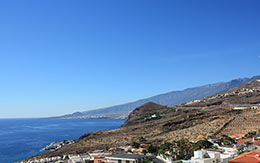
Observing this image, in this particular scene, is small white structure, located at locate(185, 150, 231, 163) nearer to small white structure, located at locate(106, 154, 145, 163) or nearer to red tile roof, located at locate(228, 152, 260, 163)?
red tile roof, located at locate(228, 152, 260, 163)

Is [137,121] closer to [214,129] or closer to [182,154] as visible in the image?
[214,129]

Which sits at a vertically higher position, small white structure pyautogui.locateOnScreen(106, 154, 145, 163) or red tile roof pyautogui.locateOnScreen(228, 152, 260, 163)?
red tile roof pyautogui.locateOnScreen(228, 152, 260, 163)

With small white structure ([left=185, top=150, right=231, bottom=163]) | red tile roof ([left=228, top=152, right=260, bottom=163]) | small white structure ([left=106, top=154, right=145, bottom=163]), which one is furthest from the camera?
small white structure ([left=106, top=154, right=145, bottom=163])

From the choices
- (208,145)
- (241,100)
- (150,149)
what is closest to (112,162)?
(150,149)

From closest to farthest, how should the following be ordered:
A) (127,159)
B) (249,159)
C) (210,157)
A: (249,159), (210,157), (127,159)

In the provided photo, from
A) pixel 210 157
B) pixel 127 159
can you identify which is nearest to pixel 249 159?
pixel 210 157

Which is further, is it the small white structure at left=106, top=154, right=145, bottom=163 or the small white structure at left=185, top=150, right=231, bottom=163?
the small white structure at left=106, top=154, right=145, bottom=163

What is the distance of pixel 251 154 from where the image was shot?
2220cm

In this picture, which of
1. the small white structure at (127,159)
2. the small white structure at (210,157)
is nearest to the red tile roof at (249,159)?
the small white structure at (210,157)

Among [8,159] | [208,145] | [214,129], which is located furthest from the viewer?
[8,159]

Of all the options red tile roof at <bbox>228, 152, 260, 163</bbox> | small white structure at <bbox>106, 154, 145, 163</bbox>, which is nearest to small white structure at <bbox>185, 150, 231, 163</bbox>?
red tile roof at <bbox>228, 152, 260, 163</bbox>

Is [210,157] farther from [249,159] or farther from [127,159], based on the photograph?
[127,159]

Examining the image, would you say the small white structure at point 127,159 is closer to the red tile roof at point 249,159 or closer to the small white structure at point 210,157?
the small white structure at point 210,157

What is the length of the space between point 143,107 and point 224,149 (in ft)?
386
